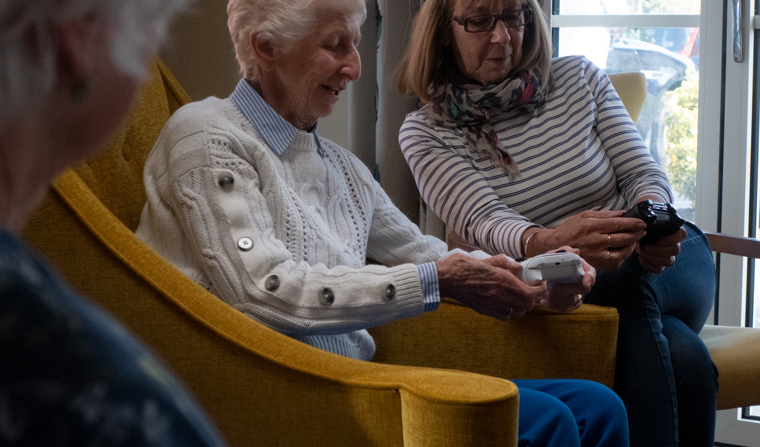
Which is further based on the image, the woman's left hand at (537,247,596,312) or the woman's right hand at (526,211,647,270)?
the woman's right hand at (526,211,647,270)

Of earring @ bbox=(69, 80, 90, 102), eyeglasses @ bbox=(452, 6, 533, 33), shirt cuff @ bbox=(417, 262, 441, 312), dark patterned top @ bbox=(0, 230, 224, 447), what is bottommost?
shirt cuff @ bbox=(417, 262, 441, 312)

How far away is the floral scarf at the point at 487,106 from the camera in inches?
62.3

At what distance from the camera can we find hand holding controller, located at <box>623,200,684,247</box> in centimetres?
129

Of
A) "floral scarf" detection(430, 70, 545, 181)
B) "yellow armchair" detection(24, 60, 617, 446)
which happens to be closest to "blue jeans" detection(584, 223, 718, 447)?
"floral scarf" detection(430, 70, 545, 181)

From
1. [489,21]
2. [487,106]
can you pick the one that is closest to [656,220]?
[487,106]

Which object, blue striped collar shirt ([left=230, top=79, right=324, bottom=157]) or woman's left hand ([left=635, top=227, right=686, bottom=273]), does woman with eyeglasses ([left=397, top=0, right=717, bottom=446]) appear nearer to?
woman's left hand ([left=635, top=227, right=686, bottom=273])

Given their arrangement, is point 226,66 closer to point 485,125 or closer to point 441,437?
point 485,125

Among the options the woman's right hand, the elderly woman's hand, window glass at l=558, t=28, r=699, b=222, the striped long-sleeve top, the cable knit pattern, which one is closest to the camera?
the cable knit pattern

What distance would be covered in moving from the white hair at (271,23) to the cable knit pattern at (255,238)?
0.33 ft

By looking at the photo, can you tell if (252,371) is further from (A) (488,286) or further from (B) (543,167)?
(B) (543,167)

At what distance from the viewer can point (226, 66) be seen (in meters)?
1.84

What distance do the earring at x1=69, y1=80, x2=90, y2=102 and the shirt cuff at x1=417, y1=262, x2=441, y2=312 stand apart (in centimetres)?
74

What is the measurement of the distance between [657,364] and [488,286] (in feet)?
1.27

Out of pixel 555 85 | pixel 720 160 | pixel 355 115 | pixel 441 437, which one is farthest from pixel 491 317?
pixel 720 160
